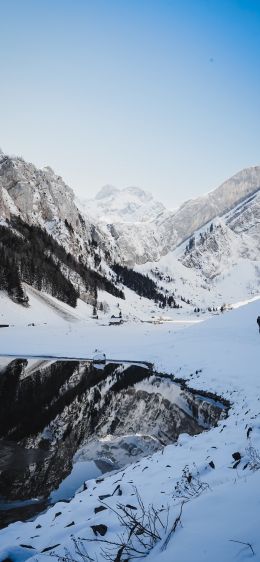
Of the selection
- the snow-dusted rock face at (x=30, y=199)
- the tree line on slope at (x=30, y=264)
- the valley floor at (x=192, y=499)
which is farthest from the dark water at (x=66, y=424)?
the snow-dusted rock face at (x=30, y=199)

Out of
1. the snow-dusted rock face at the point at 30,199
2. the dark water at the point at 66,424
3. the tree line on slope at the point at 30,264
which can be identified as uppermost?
the snow-dusted rock face at the point at 30,199

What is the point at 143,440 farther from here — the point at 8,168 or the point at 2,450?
the point at 8,168

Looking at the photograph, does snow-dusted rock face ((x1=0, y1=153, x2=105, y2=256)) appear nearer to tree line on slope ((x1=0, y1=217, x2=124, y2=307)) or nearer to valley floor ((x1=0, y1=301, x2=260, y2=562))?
tree line on slope ((x1=0, y1=217, x2=124, y2=307))

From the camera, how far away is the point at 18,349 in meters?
52.0

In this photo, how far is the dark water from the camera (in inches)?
543

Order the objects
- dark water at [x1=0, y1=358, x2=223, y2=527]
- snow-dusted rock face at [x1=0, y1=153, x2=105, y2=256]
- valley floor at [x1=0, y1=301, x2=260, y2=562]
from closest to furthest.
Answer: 1. valley floor at [x1=0, y1=301, x2=260, y2=562]
2. dark water at [x1=0, y1=358, x2=223, y2=527]
3. snow-dusted rock face at [x1=0, y1=153, x2=105, y2=256]

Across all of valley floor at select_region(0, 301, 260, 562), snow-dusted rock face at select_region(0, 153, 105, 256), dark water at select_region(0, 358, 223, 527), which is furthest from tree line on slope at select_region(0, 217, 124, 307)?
valley floor at select_region(0, 301, 260, 562)

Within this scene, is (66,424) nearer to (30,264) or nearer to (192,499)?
(192,499)

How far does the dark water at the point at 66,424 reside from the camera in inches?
543

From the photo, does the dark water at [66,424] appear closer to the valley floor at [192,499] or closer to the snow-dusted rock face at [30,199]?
the valley floor at [192,499]

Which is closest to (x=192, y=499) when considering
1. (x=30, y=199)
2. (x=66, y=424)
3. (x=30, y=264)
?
(x=66, y=424)

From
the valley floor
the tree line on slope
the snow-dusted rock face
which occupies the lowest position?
the valley floor

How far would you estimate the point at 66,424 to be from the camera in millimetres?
21656

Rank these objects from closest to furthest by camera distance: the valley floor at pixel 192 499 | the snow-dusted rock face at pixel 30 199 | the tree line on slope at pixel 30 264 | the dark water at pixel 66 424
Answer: the valley floor at pixel 192 499 < the dark water at pixel 66 424 < the tree line on slope at pixel 30 264 < the snow-dusted rock face at pixel 30 199
